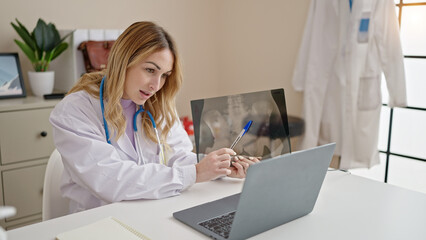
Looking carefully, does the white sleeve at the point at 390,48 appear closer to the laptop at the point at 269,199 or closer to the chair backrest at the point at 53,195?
the laptop at the point at 269,199

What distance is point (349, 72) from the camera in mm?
2656

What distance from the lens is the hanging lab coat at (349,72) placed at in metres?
2.58

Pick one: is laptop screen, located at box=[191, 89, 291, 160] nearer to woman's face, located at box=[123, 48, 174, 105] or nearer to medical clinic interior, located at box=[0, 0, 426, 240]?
medical clinic interior, located at box=[0, 0, 426, 240]

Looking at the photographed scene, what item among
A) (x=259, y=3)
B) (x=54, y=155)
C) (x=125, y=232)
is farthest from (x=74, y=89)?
(x=259, y=3)

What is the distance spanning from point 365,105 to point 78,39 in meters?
1.87

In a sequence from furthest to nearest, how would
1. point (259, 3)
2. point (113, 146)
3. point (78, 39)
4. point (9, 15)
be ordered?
point (259, 3) → point (78, 39) → point (9, 15) → point (113, 146)

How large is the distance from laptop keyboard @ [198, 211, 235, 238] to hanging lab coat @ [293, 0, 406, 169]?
1.67 m

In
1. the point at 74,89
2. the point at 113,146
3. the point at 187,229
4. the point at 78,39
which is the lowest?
the point at 187,229

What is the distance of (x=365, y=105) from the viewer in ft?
8.75

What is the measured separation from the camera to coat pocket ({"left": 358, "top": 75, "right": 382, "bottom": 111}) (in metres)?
2.64

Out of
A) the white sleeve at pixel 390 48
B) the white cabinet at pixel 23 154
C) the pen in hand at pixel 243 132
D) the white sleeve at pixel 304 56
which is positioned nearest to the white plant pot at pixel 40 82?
the white cabinet at pixel 23 154

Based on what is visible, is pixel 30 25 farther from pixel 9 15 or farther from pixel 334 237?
pixel 334 237

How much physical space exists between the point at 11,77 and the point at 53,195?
1418 mm

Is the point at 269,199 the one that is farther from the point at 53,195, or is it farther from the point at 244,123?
the point at 53,195
